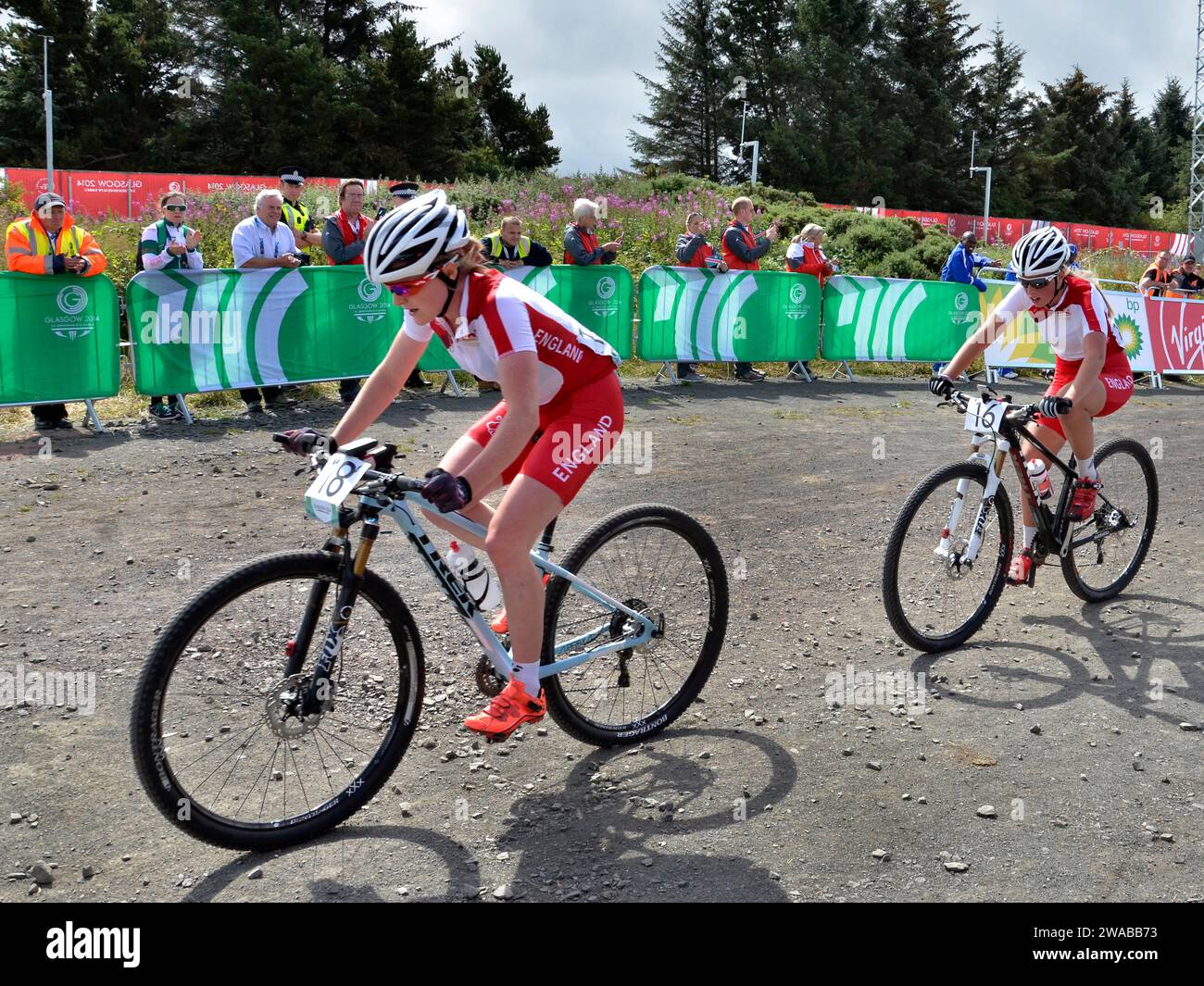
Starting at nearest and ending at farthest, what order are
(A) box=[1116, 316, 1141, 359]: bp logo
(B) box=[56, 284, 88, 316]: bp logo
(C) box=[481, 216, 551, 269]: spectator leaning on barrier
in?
1. (B) box=[56, 284, 88, 316]: bp logo
2. (C) box=[481, 216, 551, 269]: spectator leaning on barrier
3. (A) box=[1116, 316, 1141, 359]: bp logo

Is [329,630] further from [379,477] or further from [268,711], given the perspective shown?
[379,477]

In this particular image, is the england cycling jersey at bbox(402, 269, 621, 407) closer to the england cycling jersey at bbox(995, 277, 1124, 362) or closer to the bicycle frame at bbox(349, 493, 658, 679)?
the bicycle frame at bbox(349, 493, 658, 679)

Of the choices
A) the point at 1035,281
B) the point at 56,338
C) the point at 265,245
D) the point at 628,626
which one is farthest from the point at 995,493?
the point at 56,338

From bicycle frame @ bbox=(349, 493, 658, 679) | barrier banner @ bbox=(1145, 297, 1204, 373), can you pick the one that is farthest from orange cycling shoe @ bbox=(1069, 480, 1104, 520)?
barrier banner @ bbox=(1145, 297, 1204, 373)

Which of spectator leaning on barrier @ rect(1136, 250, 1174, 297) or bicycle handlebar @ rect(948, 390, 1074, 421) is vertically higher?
spectator leaning on barrier @ rect(1136, 250, 1174, 297)

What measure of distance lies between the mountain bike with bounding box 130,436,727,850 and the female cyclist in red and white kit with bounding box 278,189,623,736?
0.15 m

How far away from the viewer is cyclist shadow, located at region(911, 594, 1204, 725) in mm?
5301

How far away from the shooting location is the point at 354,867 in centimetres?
363

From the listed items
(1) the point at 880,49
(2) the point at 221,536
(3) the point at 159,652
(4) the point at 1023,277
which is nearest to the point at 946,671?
(4) the point at 1023,277

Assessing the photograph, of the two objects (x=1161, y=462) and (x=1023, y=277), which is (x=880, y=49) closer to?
(x=1161, y=462)

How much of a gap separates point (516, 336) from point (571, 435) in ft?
1.66

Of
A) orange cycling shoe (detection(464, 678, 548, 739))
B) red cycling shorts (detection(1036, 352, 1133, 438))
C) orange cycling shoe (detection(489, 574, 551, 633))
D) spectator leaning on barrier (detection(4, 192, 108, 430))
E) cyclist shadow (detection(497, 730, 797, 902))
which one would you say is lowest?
cyclist shadow (detection(497, 730, 797, 902))

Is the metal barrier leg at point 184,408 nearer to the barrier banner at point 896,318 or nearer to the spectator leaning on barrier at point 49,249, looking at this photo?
the spectator leaning on barrier at point 49,249

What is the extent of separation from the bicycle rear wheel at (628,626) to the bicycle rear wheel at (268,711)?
667 millimetres
